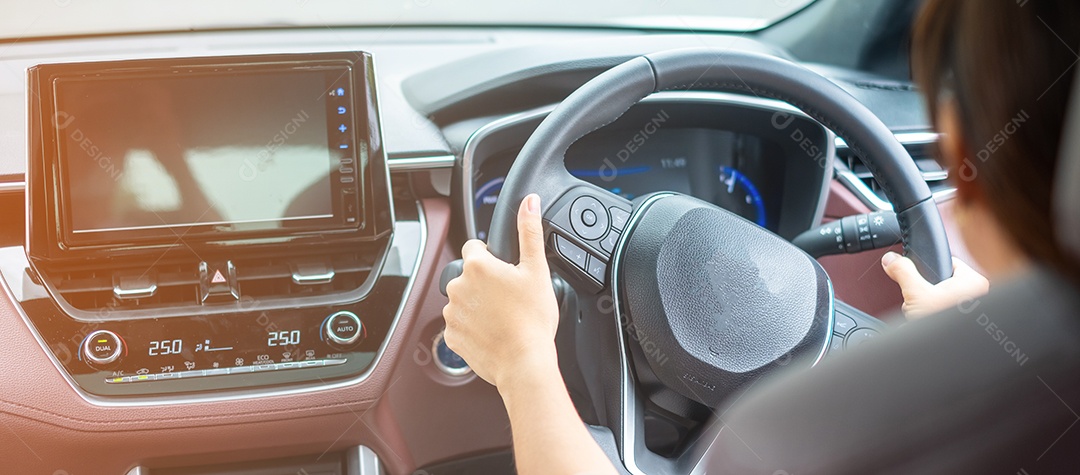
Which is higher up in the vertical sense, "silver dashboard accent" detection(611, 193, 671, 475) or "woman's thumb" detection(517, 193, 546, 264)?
"woman's thumb" detection(517, 193, 546, 264)

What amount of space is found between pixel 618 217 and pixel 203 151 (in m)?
0.60

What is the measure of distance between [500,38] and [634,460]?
1.05 m

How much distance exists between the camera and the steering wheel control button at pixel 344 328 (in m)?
1.31

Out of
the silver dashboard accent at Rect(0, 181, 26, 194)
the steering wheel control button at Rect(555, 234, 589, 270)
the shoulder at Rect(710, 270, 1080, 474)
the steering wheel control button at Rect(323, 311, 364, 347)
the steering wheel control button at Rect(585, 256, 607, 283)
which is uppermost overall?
the shoulder at Rect(710, 270, 1080, 474)

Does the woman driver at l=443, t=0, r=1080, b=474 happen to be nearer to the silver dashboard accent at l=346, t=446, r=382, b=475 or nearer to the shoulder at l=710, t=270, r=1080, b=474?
the shoulder at l=710, t=270, r=1080, b=474

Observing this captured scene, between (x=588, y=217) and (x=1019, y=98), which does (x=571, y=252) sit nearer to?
(x=588, y=217)

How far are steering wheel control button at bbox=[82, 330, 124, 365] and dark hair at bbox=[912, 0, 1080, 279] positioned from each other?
1.15 meters

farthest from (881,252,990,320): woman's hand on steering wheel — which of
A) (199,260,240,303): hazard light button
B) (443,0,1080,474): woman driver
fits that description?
(199,260,240,303): hazard light button

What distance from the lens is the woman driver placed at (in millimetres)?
475

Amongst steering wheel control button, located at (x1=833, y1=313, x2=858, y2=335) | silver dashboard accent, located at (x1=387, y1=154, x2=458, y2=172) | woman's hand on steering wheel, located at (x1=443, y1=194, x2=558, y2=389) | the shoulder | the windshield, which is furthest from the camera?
the windshield

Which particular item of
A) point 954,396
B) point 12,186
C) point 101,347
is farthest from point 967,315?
point 12,186

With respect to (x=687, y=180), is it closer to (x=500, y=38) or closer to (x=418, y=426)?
(x=500, y=38)

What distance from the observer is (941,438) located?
47cm

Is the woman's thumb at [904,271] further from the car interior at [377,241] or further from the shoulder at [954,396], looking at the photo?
the shoulder at [954,396]
